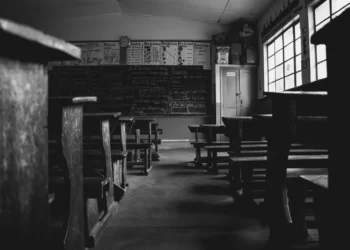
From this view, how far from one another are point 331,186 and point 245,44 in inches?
272

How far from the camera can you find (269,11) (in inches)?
244

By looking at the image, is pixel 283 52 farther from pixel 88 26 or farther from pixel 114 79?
pixel 88 26

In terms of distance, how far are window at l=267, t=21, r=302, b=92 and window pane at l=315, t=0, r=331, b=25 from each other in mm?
586

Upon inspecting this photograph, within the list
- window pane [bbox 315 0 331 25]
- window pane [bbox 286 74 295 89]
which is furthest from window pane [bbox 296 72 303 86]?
window pane [bbox 315 0 331 25]

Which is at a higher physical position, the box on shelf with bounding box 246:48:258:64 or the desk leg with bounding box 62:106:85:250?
the box on shelf with bounding box 246:48:258:64

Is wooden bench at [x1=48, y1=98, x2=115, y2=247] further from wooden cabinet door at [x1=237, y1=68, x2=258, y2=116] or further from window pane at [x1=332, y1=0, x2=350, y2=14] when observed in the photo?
wooden cabinet door at [x1=237, y1=68, x2=258, y2=116]

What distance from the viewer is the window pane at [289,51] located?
523cm

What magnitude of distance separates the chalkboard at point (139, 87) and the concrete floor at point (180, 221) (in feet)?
15.4

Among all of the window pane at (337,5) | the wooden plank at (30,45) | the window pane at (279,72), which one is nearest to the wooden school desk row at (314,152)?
the wooden plank at (30,45)

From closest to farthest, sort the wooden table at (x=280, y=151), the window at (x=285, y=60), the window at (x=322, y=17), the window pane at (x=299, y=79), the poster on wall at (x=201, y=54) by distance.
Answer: the wooden table at (x=280, y=151), the window at (x=322, y=17), the window pane at (x=299, y=79), the window at (x=285, y=60), the poster on wall at (x=201, y=54)

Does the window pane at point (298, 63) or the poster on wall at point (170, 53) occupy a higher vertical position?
the poster on wall at point (170, 53)

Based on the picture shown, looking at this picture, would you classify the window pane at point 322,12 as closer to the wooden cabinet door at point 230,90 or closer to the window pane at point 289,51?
the window pane at point 289,51

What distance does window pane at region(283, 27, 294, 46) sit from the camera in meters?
5.27

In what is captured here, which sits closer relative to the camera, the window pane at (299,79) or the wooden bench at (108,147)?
the wooden bench at (108,147)
